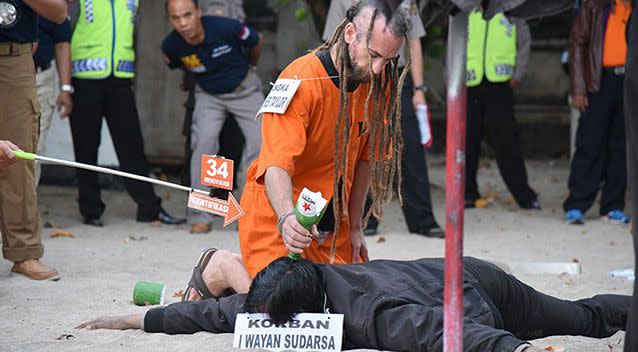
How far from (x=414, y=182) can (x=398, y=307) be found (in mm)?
4120

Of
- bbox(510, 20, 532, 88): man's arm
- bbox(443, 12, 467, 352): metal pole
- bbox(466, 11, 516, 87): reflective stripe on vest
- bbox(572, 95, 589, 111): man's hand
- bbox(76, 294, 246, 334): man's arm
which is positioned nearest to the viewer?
bbox(443, 12, 467, 352): metal pole

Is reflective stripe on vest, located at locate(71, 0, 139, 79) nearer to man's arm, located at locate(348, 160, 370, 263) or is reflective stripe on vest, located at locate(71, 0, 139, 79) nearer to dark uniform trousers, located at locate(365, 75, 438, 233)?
dark uniform trousers, located at locate(365, 75, 438, 233)

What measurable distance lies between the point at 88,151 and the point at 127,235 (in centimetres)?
79

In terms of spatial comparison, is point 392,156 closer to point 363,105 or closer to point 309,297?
point 363,105

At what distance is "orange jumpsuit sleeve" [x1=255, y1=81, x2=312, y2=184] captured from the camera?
15.8 ft

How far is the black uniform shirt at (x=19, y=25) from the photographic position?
6043 mm

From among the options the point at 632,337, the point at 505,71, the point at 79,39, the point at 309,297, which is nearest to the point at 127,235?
the point at 79,39

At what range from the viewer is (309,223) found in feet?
14.4

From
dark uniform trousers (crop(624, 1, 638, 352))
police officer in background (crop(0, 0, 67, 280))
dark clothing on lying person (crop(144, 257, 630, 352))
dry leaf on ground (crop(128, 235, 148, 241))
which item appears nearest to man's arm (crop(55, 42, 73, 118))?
dry leaf on ground (crop(128, 235, 148, 241))

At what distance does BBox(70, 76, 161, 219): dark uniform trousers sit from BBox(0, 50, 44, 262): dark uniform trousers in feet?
7.42

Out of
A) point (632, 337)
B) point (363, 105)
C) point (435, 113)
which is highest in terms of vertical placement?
point (363, 105)

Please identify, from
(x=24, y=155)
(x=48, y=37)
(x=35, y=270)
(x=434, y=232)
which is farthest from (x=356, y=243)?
(x=48, y=37)

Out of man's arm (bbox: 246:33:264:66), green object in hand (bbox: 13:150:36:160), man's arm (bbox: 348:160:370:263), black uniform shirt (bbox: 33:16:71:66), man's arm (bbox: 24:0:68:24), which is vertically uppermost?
man's arm (bbox: 24:0:68:24)

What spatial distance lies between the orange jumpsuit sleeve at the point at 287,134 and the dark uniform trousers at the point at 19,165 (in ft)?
5.75
